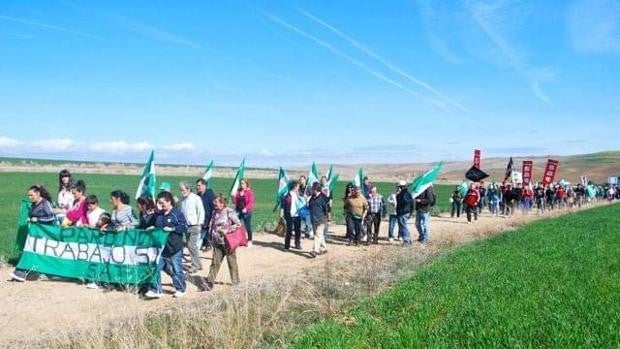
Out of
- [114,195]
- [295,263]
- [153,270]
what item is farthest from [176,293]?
[295,263]

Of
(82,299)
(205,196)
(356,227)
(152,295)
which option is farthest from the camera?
(356,227)

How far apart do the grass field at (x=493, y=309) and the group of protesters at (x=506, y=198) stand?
14881mm

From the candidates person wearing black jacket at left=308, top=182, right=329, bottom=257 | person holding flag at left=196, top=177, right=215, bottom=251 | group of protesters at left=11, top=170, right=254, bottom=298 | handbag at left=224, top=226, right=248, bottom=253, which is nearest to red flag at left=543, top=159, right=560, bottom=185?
person wearing black jacket at left=308, top=182, right=329, bottom=257

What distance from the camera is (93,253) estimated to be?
40.4 feet

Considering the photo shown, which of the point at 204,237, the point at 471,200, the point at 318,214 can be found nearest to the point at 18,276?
the point at 204,237

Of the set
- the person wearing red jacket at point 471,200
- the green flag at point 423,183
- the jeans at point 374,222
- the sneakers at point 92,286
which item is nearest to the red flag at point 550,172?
the person wearing red jacket at point 471,200

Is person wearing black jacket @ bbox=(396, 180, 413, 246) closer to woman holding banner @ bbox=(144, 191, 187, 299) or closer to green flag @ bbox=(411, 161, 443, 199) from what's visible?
green flag @ bbox=(411, 161, 443, 199)

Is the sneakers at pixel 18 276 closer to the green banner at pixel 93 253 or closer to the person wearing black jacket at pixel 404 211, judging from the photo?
the green banner at pixel 93 253

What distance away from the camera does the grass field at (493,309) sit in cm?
679

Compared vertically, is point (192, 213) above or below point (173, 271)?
above

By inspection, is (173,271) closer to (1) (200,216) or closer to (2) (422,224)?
(1) (200,216)

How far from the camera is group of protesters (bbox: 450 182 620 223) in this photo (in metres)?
28.4

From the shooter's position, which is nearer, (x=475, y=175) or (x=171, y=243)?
(x=171, y=243)

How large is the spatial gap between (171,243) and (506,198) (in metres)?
25.8
